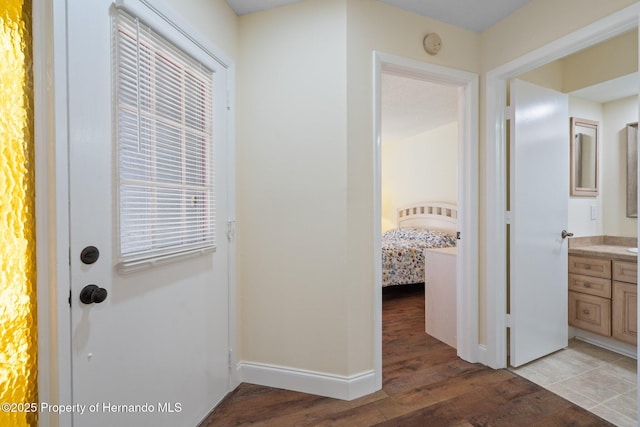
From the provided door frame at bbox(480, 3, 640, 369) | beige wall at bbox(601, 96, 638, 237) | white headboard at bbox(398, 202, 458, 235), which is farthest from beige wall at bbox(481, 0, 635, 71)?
white headboard at bbox(398, 202, 458, 235)

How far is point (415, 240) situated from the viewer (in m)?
4.15

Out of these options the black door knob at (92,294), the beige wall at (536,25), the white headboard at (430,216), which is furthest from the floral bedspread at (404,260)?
the black door knob at (92,294)

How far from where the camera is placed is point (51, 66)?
934mm

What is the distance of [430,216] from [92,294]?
4717 mm

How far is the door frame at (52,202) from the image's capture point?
928 millimetres

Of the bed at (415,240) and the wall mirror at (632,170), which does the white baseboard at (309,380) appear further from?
the wall mirror at (632,170)

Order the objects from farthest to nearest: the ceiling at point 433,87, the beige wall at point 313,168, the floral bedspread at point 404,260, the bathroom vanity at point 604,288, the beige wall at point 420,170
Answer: the beige wall at point 420,170 < the floral bedspread at point 404,260 < the bathroom vanity at point 604,288 < the ceiling at point 433,87 < the beige wall at point 313,168

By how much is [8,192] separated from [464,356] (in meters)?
2.78

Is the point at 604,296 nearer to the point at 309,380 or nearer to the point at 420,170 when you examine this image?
the point at 309,380

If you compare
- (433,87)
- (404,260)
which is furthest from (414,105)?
(404,260)

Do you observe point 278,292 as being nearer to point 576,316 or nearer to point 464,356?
point 464,356

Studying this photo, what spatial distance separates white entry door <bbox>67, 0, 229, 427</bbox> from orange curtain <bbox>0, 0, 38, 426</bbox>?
105mm

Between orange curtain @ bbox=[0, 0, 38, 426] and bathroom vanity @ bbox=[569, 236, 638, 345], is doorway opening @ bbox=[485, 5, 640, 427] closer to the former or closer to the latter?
bathroom vanity @ bbox=[569, 236, 638, 345]

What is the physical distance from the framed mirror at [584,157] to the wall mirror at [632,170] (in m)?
0.22
